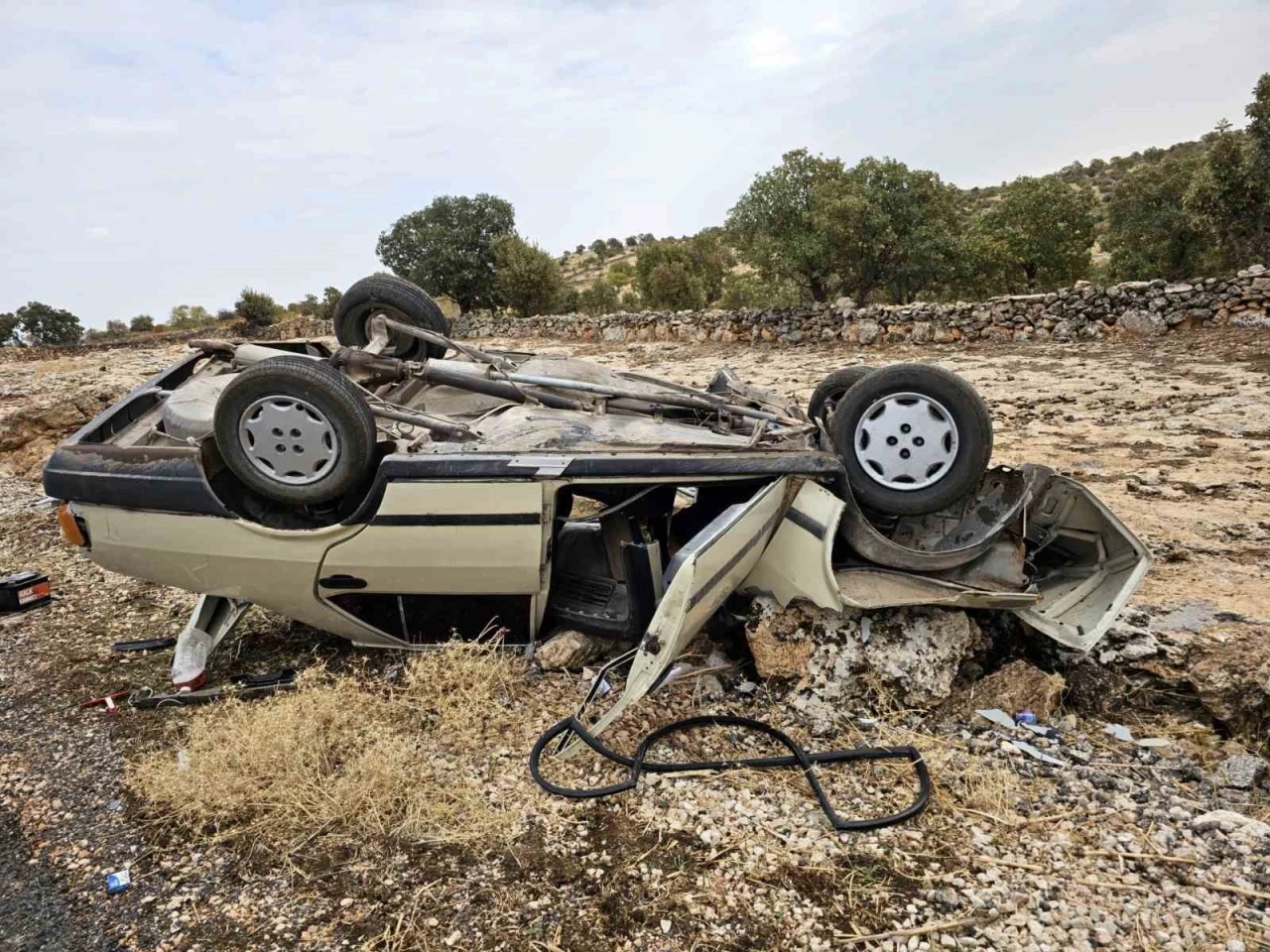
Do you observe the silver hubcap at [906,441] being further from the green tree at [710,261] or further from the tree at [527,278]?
the tree at [527,278]

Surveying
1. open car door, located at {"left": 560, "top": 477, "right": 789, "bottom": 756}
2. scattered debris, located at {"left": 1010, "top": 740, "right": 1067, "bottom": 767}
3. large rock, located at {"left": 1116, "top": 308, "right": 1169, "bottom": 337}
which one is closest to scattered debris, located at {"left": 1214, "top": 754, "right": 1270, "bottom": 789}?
scattered debris, located at {"left": 1010, "top": 740, "right": 1067, "bottom": 767}

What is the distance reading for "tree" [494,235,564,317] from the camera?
25.7 meters

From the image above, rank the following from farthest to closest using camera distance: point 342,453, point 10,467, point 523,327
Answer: point 523,327
point 10,467
point 342,453

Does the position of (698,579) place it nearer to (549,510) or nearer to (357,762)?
(549,510)

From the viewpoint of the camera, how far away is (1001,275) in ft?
61.3

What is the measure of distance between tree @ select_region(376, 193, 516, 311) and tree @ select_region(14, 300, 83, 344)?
16.5m

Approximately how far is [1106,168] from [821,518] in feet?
146

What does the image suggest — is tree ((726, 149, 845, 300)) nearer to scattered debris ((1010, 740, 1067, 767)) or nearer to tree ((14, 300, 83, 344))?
scattered debris ((1010, 740, 1067, 767))

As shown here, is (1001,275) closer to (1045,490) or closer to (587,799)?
(1045,490)

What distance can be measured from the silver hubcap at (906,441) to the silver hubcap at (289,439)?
93.9 inches

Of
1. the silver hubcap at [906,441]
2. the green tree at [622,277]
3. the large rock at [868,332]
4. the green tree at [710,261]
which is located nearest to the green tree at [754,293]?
the green tree at [710,261]

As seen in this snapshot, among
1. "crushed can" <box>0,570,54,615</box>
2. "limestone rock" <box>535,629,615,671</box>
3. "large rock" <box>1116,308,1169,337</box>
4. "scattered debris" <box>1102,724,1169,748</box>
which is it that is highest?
"large rock" <box>1116,308,1169,337</box>

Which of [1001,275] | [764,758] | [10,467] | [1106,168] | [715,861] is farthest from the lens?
[1106,168]

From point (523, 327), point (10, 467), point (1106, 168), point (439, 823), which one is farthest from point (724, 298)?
point (1106, 168)
